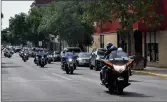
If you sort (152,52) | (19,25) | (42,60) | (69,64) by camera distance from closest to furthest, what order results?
1. (69,64)
2. (42,60)
3. (152,52)
4. (19,25)

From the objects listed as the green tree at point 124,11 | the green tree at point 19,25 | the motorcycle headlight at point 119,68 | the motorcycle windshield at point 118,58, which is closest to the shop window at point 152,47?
the green tree at point 124,11

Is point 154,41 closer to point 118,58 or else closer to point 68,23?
point 68,23

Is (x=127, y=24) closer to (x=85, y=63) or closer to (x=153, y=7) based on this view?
(x=153, y=7)

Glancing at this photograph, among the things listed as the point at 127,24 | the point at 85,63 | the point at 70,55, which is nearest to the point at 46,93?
the point at 70,55

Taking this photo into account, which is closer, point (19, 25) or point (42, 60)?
point (42, 60)

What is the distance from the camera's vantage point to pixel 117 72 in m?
15.5

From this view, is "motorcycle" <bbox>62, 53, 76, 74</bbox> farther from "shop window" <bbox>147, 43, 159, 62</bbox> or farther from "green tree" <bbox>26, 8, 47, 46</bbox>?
"green tree" <bbox>26, 8, 47, 46</bbox>

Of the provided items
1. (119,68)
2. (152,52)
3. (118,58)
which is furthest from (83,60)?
(119,68)

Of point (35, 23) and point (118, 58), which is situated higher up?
point (35, 23)

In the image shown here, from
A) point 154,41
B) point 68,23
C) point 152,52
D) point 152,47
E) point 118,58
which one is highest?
point 68,23

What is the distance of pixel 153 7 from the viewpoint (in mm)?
36969

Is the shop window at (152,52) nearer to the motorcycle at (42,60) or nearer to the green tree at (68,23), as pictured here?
the motorcycle at (42,60)

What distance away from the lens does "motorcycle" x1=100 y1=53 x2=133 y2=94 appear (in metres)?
15.6

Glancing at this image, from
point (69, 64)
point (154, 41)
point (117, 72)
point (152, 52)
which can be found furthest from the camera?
point (152, 52)
